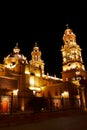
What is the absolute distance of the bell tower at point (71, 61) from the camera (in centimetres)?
5394

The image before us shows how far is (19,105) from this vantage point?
38.9 metres

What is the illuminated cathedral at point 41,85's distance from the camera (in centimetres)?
3756

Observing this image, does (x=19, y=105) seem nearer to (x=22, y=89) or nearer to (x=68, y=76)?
(x=22, y=89)

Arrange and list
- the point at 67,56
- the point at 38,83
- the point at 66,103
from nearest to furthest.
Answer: the point at 66,103 < the point at 38,83 < the point at 67,56

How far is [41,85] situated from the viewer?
51.7 m

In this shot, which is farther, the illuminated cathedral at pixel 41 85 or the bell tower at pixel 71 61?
the bell tower at pixel 71 61

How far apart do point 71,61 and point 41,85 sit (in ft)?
48.8

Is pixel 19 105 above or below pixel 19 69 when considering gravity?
below

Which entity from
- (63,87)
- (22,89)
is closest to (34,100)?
(22,89)

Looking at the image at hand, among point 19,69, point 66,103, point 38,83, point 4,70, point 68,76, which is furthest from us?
point 68,76

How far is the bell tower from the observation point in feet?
177

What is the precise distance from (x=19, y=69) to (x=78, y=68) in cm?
2086

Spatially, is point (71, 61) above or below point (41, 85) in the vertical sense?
above

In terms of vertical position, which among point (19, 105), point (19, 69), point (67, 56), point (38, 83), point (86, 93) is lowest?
point (19, 105)
